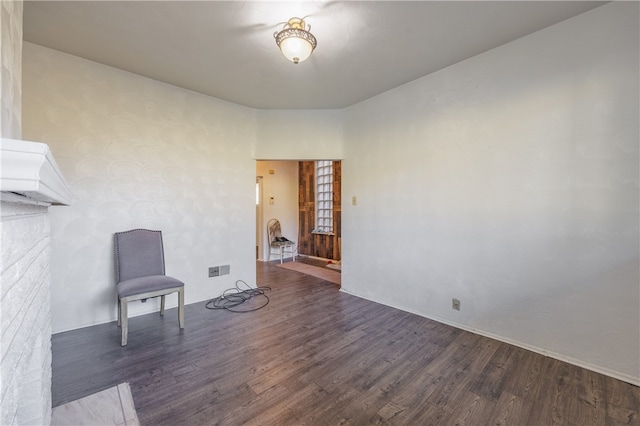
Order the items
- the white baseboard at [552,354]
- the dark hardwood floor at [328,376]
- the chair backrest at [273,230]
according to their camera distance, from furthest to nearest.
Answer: the chair backrest at [273,230]
the white baseboard at [552,354]
the dark hardwood floor at [328,376]

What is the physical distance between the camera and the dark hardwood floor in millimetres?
1780

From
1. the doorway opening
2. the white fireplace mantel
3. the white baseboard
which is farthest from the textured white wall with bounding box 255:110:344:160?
the white fireplace mantel

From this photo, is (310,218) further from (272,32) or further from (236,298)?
(272,32)

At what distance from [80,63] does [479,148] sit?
4212 mm

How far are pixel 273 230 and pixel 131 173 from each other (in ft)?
12.7

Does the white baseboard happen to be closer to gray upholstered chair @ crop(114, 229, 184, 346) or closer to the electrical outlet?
the electrical outlet

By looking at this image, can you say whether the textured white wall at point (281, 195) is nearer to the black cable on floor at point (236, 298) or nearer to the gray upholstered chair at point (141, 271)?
the black cable on floor at point (236, 298)

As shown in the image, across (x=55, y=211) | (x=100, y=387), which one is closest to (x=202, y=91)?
(x=55, y=211)

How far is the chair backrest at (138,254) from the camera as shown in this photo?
3.00m

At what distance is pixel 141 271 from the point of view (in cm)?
308

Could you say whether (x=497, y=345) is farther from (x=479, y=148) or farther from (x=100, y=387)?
(x=100, y=387)

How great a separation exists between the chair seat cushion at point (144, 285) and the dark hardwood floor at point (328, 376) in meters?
0.48

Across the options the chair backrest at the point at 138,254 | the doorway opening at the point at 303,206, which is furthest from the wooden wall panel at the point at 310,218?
the chair backrest at the point at 138,254

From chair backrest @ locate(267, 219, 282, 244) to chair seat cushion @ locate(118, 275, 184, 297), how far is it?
3756 mm
